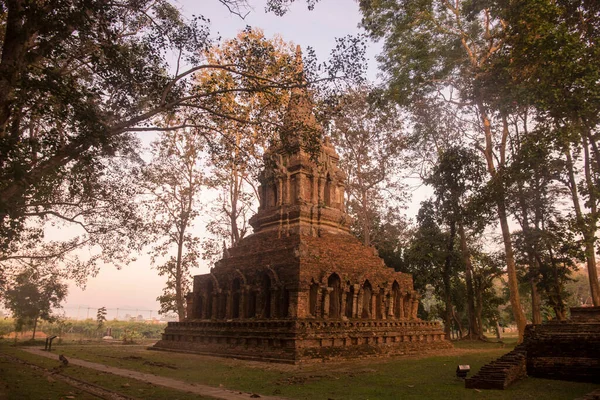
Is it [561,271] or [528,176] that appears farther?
[561,271]

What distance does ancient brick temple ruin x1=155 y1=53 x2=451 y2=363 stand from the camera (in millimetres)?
16781

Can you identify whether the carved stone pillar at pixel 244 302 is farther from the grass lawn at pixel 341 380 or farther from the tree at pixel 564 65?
the tree at pixel 564 65

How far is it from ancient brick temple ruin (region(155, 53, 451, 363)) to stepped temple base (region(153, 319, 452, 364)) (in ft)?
0.13

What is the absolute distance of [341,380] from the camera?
11.4 meters

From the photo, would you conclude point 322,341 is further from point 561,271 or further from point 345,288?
point 561,271

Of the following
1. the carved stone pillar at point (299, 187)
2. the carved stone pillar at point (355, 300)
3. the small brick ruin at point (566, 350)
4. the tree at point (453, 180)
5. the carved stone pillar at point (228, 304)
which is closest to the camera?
the small brick ruin at point (566, 350)

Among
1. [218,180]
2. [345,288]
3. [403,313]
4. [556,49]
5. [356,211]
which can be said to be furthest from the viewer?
[356,211]

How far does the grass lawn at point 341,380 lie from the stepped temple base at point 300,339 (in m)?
0.81

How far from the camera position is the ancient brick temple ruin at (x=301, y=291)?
55.1ft

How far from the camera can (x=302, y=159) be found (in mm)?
23000

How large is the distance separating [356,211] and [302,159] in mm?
11244

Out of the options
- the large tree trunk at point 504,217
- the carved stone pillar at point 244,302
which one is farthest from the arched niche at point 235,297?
the large tree trunk at point 504,217

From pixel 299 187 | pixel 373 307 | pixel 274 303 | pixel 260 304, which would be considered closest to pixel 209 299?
pixel 260 304

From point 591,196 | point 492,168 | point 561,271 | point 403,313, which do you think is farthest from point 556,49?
point 561,271
